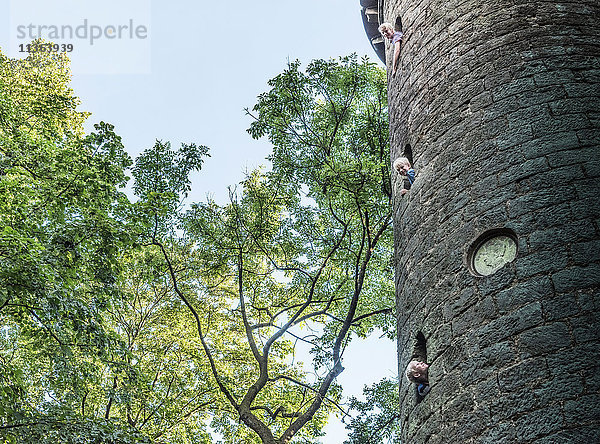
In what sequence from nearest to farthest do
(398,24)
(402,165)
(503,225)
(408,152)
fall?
(503,225), (402,165), (408,152), (398,24)

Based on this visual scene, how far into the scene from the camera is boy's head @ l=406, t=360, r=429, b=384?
6.45 m

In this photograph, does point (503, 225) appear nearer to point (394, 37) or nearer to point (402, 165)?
point (402, 165)

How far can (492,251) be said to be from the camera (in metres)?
6.45

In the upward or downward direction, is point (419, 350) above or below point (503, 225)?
below

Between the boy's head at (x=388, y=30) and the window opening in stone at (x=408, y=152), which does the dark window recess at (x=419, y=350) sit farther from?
the boy's head at (x=388, y=30)

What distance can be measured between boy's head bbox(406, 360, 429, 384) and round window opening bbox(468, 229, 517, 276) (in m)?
0.96

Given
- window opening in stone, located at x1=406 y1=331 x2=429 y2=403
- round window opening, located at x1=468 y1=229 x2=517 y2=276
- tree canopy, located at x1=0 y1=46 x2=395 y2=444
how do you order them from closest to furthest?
round window opening, located at x1=468 y1=229 x2=517 y2=276 → window opening in stone, located at x1=406 y1=331 x2=429 y2=403 → tree canopy, located at x1=0 y1=46 x2=395 y2=444

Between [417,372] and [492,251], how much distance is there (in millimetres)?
1261

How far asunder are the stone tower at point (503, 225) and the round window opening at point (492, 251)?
1 cm

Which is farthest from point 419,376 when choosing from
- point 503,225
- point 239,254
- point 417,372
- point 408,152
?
point 239,254

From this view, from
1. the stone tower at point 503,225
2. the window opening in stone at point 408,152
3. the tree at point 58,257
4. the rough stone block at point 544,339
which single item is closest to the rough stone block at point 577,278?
the stone tower at point 503,225

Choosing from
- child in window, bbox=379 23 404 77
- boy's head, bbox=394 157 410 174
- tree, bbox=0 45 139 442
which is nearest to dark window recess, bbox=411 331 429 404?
boy's head, bbox=394 157 410 174

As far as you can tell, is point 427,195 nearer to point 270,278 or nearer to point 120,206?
point 120,206

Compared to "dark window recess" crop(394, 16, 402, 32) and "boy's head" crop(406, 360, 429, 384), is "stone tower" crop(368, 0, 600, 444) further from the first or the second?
"dark window recess" crop(394, 16, 402, 32)
